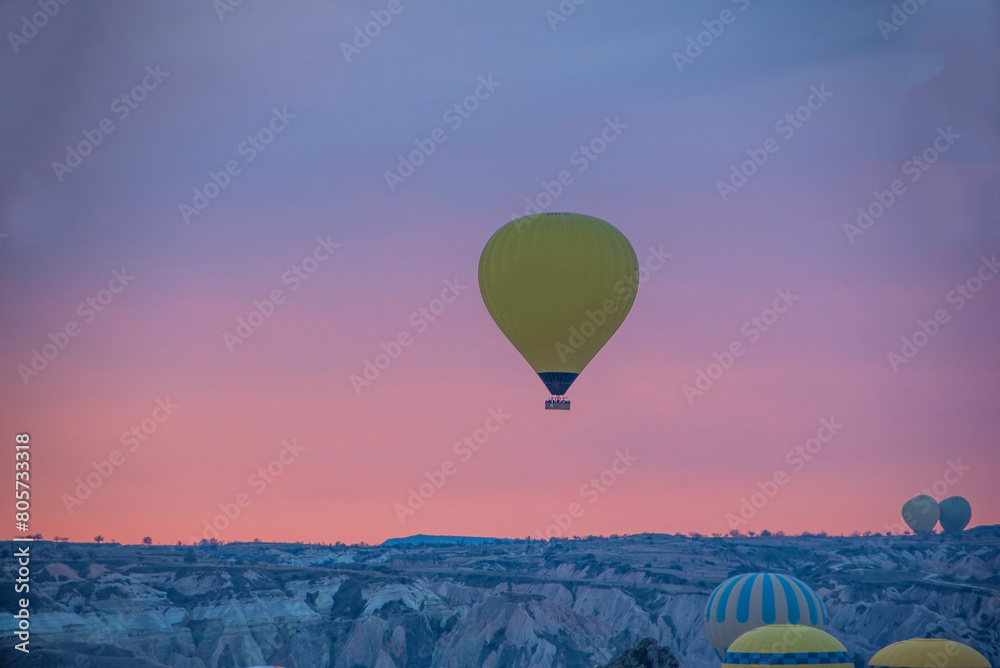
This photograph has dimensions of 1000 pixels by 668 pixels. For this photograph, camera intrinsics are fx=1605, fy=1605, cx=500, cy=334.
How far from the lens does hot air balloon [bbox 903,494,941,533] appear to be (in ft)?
571

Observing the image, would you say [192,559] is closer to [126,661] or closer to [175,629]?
[175,629]

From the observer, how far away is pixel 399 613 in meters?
108

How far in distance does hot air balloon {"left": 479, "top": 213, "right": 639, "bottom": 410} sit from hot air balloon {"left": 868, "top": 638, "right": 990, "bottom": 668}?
16.8 meters

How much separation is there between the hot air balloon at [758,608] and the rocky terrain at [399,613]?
247 inches

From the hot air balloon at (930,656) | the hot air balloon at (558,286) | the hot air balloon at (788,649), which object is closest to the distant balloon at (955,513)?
the hot air balloon at (930,656)

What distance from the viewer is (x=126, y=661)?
90812 millimetres

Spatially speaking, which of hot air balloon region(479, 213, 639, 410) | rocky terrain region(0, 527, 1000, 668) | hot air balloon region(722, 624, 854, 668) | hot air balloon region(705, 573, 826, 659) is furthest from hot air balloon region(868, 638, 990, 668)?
rocky terrain region(0, 527, 1000, 668)

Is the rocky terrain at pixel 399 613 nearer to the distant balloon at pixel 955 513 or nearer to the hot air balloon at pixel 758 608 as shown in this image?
the hot air balloon at pixel 758 608

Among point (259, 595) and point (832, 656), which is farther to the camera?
point (259, 595)

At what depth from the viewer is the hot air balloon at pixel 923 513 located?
174000 mm

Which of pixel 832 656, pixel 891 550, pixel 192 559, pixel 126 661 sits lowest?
pixel 832 656

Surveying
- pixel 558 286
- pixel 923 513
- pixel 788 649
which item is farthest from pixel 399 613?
pixel 923 513

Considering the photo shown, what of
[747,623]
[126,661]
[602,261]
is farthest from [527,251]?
[126,661]

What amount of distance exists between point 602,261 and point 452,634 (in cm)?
5562
